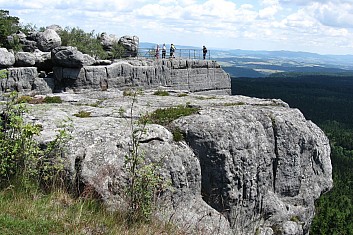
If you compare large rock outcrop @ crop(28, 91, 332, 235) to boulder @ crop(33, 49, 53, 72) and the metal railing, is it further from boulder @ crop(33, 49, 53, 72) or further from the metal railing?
the metal railing

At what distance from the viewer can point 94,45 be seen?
89.8ft

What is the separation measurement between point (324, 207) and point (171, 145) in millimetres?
42117

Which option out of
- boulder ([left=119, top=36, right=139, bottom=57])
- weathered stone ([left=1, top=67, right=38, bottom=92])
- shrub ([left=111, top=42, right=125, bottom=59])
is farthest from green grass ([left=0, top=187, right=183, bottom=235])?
boulder ([left=119, top=36, right=139, bottom=57])

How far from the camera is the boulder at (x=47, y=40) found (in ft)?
81.9

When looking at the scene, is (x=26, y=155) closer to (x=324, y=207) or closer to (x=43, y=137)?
(x=43, y=137)

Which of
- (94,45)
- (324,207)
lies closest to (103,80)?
(94,45)

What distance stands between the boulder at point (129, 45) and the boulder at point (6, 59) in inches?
408

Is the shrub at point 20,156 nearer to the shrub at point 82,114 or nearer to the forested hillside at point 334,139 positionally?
the shrub at point 82,114

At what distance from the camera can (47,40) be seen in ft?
82.1

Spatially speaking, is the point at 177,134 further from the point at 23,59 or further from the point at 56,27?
the point at 56,27

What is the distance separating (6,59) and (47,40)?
5184mm

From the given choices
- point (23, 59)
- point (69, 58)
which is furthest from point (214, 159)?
point (23, 59)

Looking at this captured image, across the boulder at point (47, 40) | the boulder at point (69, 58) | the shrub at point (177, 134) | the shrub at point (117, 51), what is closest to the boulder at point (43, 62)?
the boulder at point (69, 58)

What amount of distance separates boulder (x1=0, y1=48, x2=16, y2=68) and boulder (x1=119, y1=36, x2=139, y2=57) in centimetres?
1035
